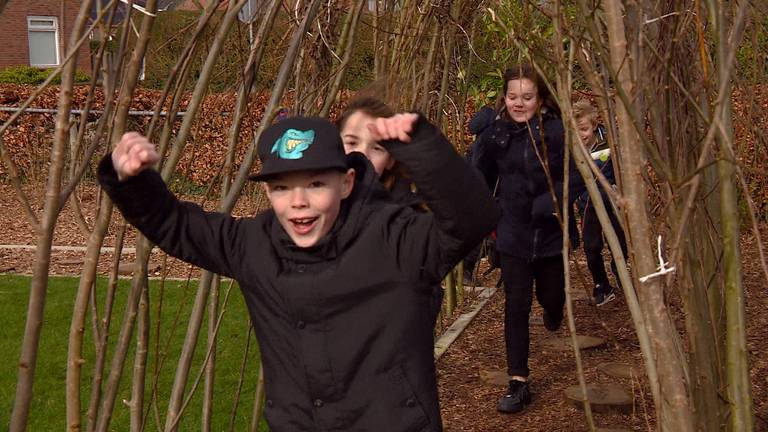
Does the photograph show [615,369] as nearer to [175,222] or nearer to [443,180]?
[175,222]

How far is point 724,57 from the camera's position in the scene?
2580 millimetres

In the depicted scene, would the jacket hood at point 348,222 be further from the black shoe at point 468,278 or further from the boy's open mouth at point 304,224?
the black shoe at point 468,278

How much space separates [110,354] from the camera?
696 centimetres

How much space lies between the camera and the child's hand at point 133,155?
247 cm

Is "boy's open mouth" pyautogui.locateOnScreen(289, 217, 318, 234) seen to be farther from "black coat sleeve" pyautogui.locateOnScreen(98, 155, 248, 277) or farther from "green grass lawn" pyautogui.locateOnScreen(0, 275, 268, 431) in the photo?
"green grass lawn" pyautogui.locateOnScreen(0, 275, 268, 431)

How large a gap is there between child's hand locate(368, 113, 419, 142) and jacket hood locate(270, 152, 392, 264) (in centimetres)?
36

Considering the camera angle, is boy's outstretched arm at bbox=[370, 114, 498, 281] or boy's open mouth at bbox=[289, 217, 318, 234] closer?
boy's outstretched arm at bbox=[370, 114, 498, 281]

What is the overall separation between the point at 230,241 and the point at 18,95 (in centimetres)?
1488

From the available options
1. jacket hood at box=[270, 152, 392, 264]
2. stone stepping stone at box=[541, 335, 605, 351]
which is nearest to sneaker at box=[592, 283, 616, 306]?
stone stepping stone at box=[541, 335, 605, 351]

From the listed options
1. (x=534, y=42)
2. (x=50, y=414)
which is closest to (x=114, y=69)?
(x=534, y=42)

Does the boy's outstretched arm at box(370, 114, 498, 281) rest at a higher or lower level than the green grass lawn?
higher

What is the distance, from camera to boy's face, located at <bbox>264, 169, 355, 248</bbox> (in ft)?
8.69

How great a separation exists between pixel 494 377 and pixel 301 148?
3.96m

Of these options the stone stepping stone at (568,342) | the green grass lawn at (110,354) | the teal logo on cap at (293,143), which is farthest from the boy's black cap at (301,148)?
the stone stepping stone at (568,342)
